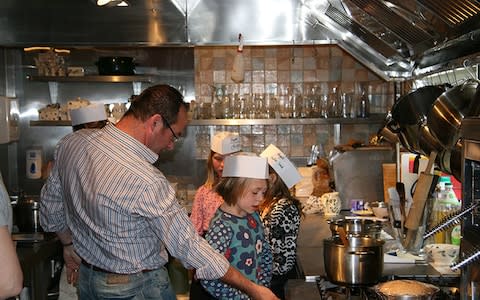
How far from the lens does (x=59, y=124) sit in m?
5.68

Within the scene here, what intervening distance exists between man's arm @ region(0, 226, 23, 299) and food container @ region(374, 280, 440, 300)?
3.81ft

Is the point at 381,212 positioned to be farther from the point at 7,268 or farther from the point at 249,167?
the point at 7,268

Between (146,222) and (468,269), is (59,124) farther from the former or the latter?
(468,269)

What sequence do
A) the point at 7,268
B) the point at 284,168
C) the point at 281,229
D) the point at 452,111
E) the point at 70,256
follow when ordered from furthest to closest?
the point at 284,168 < the point at 70,256 < the point at 281,229 < the point at 452,111 < the point at 7,268

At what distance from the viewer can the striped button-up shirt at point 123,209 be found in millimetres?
2643

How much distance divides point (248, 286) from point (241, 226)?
46cm

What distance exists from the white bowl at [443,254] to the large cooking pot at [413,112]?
600 millimetres

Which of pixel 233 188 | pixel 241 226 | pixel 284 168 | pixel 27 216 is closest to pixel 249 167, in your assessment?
pixel 233 188

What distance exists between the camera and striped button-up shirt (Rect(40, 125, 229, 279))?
2643mm

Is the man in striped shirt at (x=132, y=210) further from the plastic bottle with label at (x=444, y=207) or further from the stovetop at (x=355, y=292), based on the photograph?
the plastic bottle with label at (x=444, y=207)

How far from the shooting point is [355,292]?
262cm

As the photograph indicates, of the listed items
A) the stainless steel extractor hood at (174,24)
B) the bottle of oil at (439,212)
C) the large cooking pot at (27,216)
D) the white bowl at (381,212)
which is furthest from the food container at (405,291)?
the stainless steel extractor hood at (174,24)

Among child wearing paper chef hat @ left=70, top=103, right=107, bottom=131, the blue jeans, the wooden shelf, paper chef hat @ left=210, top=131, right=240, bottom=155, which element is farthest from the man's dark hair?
the wooden shelf

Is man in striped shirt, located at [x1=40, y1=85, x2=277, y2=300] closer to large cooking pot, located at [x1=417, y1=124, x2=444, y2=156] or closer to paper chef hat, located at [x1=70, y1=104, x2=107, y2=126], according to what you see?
large cooking pot, located at [x1=417, y1=124, x2=444, y2=156]
